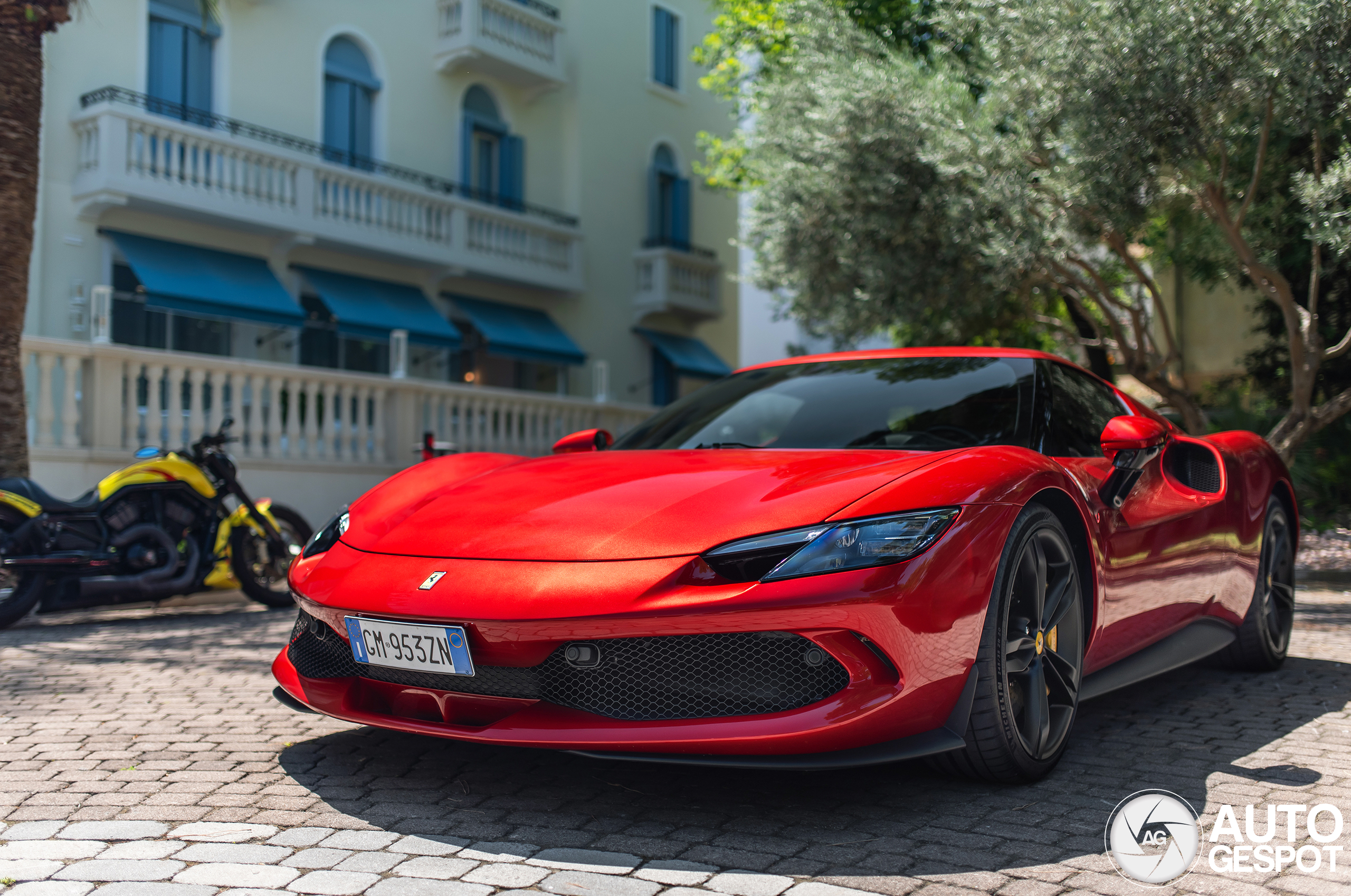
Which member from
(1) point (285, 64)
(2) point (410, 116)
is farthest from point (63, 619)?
(2) point (410, 116)

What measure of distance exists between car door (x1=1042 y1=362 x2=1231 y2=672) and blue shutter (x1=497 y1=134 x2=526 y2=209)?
16.1 metres

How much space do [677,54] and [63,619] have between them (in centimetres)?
1828

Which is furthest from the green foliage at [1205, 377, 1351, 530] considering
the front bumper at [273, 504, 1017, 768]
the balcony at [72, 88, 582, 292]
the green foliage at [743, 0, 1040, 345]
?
the balcony at [72, 88, 582, 292]

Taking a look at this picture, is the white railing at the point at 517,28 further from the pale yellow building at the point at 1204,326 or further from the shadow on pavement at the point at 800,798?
the shadow on pavement at the point at 800,798

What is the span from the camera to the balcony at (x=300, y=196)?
1367 cm

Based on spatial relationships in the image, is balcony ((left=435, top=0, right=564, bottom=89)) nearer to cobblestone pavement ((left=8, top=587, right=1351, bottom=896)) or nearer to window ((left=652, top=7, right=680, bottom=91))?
window ((left=652, top=7, right=680, bottom=91))

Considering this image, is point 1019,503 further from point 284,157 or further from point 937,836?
point 284,157

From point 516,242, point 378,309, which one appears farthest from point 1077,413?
→ point 516,242

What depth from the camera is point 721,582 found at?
2.66 m

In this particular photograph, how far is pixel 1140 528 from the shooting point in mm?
3742

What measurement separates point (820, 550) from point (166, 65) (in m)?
14.7

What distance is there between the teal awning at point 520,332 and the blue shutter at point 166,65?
5031 mm

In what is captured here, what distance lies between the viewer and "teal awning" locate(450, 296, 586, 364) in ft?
59.7

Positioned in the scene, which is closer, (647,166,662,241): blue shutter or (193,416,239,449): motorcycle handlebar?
(193,416,239,449): motorcycle handlebar
